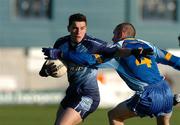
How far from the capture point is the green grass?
55.4 feet

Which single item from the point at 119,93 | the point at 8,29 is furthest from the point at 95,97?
the point at 8,29

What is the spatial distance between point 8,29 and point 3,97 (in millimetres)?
8113

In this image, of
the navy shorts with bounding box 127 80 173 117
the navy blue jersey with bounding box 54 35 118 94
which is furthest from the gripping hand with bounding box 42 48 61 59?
the navy shorts with bounding box 127 80 173 117

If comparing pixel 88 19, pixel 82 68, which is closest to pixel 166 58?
pixel 82 68

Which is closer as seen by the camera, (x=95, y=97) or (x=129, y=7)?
(x=95, y=97)

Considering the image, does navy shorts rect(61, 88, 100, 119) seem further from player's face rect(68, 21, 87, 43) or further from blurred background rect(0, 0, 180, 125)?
blurred background rect(0, 0, 180, 125)

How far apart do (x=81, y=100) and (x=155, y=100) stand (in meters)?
0.99

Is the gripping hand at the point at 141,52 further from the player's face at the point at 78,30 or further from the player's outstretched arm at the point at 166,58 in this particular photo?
the player's face at the point at 78,30

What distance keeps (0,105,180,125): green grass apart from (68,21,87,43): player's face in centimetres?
624

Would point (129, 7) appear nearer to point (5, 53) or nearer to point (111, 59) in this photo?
point (5, 53)

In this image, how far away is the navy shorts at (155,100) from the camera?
10.4 meters

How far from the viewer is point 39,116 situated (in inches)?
717

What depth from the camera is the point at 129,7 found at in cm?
2977

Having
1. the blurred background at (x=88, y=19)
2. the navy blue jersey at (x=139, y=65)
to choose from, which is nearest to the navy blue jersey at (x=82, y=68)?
the navy blue jersey at (x=139, y=65)
